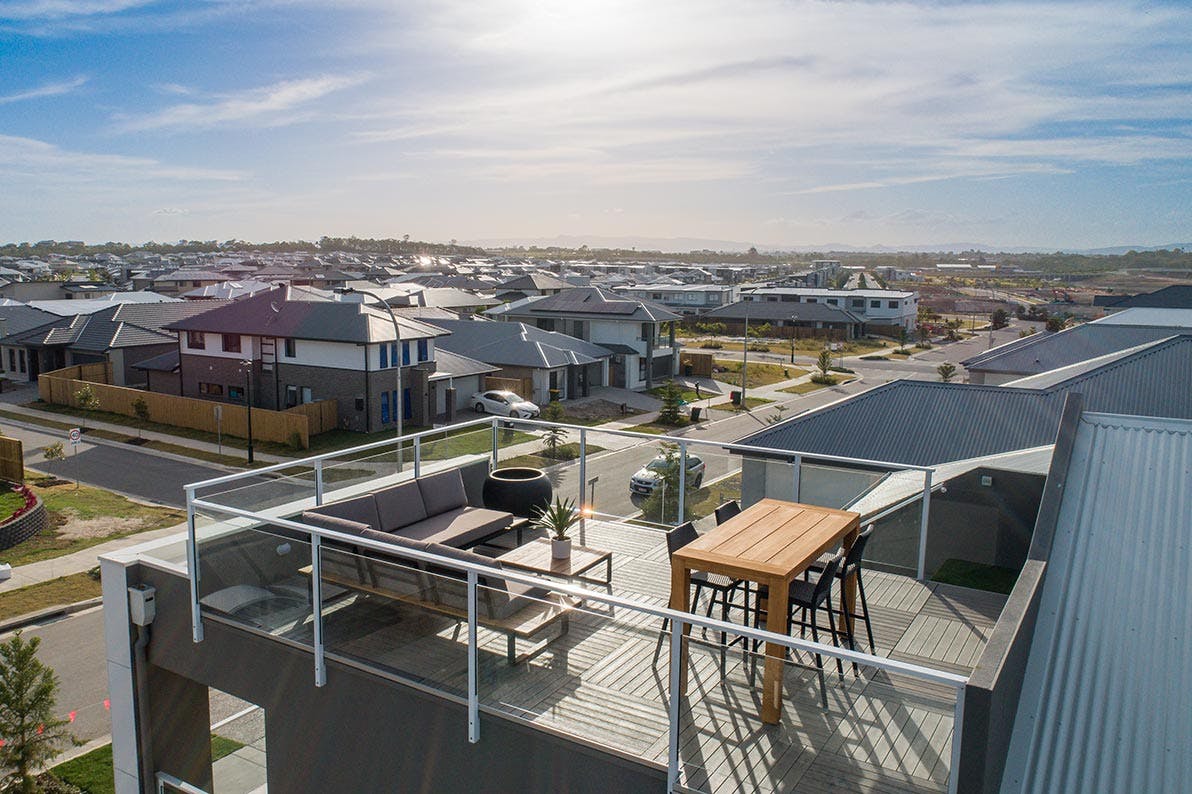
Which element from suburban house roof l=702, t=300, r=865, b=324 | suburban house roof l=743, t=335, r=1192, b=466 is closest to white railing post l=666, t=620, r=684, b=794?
suburban house roof l=743, t=335, r=1192, b=466

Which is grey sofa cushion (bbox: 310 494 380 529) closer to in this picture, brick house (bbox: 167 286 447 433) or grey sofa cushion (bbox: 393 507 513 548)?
grey sofa cushion (bbox: 393 507 513 548)

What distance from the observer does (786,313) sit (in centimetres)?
8675

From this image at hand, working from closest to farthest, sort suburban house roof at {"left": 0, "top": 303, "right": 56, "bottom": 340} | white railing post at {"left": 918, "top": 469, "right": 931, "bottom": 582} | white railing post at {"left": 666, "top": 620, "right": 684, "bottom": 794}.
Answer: white railing post at {"left": 666, "top": 620, "right": 684, "bottom": 794}, white railing post at {"left": 918, "top": 469, "right": 931, "bottom": 582}, suburban house roof at {"left": 0, "top": 303, "right": 56, "bottom": 340}

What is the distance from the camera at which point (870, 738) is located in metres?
4.79

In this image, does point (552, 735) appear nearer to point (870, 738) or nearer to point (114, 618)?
point (870, 738)

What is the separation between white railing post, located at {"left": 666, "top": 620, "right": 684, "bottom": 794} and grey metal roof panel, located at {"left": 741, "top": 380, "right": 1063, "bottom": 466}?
1671 cm

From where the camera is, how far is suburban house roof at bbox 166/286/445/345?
3625 cm

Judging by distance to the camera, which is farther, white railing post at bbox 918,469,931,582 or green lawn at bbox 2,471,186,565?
green lawn at bbox 2,471,186,565

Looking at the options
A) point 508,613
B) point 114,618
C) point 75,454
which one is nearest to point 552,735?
point 508,613

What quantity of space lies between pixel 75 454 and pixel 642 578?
1207 inches

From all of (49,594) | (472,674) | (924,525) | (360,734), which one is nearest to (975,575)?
(924,525)

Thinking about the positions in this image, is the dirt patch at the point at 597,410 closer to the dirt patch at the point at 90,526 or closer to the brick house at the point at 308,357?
the brick house at the point at 308,357

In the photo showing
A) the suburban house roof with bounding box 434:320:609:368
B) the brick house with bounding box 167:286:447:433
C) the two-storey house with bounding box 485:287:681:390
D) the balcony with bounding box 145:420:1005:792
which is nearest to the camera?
the balcony with bounding box 145:420:1005:792

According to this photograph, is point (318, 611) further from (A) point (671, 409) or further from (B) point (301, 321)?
(A) point (671, 409)
